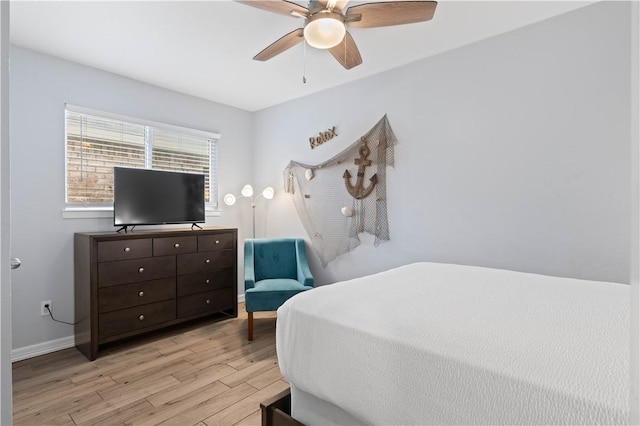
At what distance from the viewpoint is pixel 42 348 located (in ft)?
9.09

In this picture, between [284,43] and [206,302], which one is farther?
[206,302]

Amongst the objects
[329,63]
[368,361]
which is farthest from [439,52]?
[368,361]

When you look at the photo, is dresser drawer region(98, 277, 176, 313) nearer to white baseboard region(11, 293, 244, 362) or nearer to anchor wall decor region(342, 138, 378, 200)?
white baseboard region(11, 293, 244, 362)

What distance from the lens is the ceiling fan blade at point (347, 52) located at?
2.09m

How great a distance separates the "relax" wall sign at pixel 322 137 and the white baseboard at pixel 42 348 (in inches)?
115

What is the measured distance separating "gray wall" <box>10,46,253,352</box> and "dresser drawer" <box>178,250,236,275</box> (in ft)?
2.51

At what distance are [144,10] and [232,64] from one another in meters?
0.88

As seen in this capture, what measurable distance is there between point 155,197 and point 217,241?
72 cm

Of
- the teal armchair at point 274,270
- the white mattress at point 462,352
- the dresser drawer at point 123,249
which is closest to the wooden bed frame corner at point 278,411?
the white mattress at point 462,352

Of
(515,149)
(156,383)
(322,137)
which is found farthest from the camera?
(322,137)

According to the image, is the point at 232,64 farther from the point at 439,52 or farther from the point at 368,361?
the point at 368,361

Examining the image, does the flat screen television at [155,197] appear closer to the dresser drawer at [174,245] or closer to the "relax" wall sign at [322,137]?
the dresser drawer at [174,245]

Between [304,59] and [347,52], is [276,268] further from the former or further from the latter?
[347,52]

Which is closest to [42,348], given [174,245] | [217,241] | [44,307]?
[44,307]
